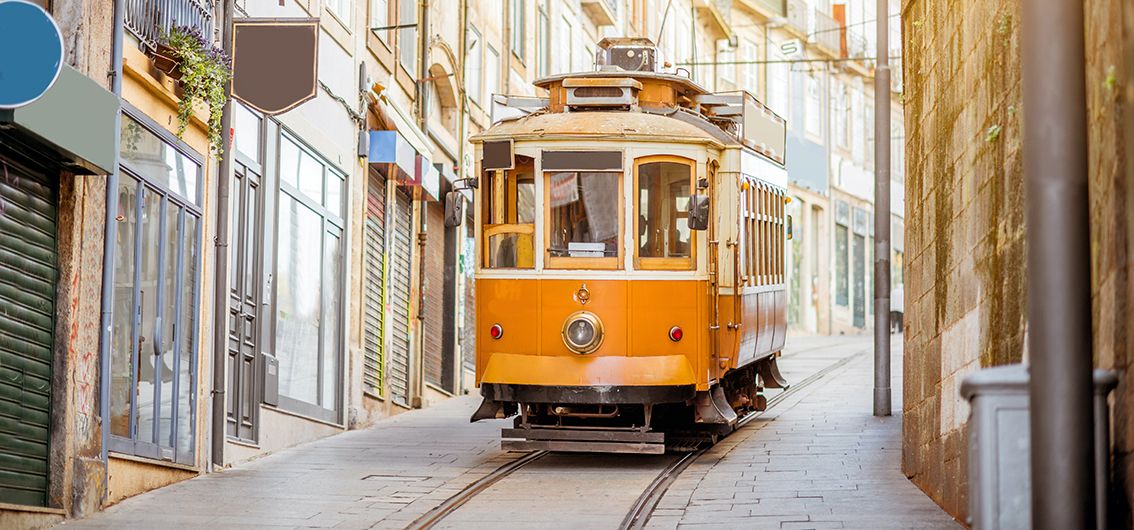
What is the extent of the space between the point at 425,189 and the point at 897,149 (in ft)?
126

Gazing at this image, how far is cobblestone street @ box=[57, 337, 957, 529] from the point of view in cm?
1077

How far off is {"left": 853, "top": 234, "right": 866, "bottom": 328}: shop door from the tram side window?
41.4 metres

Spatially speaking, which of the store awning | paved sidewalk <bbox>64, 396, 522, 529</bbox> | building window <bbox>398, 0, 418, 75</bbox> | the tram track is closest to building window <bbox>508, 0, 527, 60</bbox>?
building window <bbox>398, 0, 418, 75</bbox>

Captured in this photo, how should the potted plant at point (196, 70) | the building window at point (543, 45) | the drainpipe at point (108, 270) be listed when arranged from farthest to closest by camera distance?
1. the building window at point (543, 45)
2. the potted plant at point (196, 70)
3. the drainpipe at point (108, 270)

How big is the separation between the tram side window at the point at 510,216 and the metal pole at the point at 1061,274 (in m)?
8.43

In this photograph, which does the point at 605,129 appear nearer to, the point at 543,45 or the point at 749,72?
the point at 543,45

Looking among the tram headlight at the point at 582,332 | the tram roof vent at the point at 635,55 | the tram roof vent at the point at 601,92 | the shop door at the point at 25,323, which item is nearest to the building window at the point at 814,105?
the tram roof vent at the point at 635,55

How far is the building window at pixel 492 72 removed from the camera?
27188 mm

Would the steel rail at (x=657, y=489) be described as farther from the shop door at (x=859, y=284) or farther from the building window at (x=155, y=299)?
the shop door at (x=859, y=284)

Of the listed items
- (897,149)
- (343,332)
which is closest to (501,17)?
(343,332)

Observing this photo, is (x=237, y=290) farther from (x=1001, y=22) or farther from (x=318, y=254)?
(x=1001, y=22)

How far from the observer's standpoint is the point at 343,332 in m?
18.9

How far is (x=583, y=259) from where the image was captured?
14.1 metres

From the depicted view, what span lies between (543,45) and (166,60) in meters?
19.4
